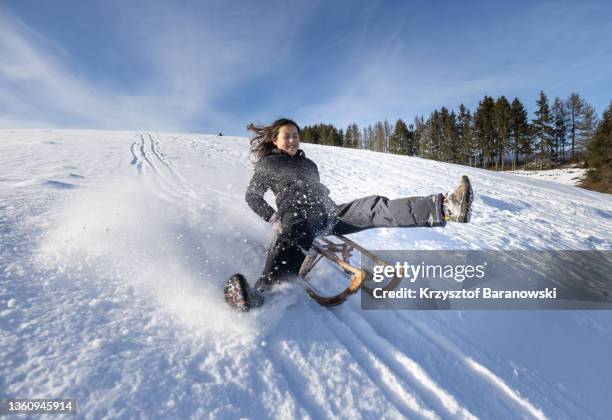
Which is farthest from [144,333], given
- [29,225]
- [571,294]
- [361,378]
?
[571,294]

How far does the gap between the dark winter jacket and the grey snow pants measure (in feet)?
0.25

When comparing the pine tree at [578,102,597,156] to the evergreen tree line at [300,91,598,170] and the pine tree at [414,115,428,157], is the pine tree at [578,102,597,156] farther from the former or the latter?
the pine tree at [414,115,428,157]

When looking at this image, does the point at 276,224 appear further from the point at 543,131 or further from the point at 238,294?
the point at 543,131

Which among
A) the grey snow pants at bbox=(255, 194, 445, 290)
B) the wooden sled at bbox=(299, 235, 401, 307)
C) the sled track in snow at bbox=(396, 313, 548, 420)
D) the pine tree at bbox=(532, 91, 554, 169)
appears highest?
the pine tree at bbox=(532, 91, 554, 169)

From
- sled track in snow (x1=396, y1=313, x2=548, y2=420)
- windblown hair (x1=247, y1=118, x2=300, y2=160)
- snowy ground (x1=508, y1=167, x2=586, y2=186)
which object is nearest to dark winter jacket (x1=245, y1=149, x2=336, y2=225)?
windblown hair (x1=247, y1=118, x2=300, y2=160)

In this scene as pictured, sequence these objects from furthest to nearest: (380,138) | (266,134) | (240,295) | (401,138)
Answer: (380,138) < (401,138) < (266,134) < (240,295)

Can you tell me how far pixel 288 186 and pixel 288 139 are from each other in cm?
60

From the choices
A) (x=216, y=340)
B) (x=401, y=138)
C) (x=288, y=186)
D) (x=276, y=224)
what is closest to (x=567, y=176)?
(x=401, y=138)

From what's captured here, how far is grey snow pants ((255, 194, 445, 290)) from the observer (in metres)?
2.19

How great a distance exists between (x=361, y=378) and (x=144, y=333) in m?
1.27

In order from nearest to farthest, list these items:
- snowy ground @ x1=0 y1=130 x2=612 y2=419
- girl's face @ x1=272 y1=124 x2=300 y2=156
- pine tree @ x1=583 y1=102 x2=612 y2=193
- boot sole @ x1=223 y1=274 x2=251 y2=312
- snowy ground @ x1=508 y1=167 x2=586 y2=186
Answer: snowy ground @ x1=0 y1=130 x2=612 y2=419
boot sole @ x1=223 y1=274 x2=251 y2=312
girl's face @ x1=272 y1=124 x2=300 y2=156
pine tree @ x1=583 y1=102 x2=612 y2=193
snowy ground @ x1=508 y1=167 x2=586 y2=186

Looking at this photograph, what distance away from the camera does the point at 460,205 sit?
6.75 ft

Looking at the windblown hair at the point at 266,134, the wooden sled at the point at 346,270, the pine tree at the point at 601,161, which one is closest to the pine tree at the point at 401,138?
the pine tree at the point at 601,161

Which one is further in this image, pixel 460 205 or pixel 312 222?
pixel 312 222
